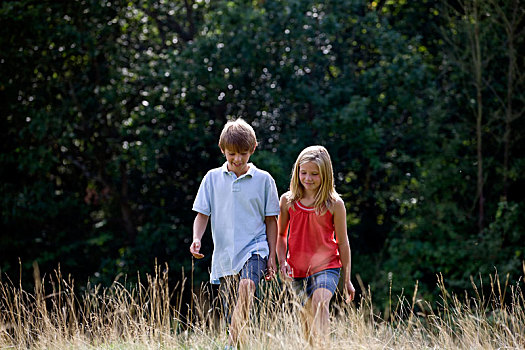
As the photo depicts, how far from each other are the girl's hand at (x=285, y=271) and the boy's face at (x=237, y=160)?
0.65 metres

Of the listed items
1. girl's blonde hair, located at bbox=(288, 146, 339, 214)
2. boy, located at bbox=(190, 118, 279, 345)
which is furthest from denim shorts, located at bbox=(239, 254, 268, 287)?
girl's blonde hair, located at bbox=(288, 146, 339, 214)

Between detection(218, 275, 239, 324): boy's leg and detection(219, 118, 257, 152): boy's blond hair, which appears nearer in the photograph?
detection(218, 275, 239, 324): boy's leg

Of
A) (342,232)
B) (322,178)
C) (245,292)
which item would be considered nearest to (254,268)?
(245,292)

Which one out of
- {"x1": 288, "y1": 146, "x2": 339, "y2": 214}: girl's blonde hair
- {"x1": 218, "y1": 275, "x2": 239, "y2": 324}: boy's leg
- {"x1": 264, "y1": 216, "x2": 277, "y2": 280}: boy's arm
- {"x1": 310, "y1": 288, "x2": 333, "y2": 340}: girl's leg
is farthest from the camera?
{"x1": 264, "y1": 216, "x2": 277, "y2": 280}: boy's arm

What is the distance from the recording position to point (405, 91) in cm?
966

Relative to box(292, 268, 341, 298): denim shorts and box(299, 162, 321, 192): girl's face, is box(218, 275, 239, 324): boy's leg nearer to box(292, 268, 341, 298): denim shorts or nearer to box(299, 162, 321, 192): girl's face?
box(292, 268, 341, 298): denim shorts

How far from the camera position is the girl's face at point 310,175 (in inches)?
154

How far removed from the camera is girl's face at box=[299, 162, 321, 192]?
392 cm

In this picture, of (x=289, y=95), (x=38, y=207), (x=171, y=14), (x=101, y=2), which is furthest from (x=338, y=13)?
(x=38, y=207)

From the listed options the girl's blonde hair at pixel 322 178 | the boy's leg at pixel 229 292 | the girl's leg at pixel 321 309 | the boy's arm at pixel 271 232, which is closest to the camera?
the girl's leg at pixel 321 309

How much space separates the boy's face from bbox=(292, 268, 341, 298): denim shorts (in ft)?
2.55

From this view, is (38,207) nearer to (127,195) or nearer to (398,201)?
(127,195)

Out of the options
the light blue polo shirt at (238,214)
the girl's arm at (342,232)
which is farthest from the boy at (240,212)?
the girl's arm at (342,232)

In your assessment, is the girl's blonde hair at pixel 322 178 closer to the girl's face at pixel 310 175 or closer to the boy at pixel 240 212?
the girl's face at pixel 310 175
